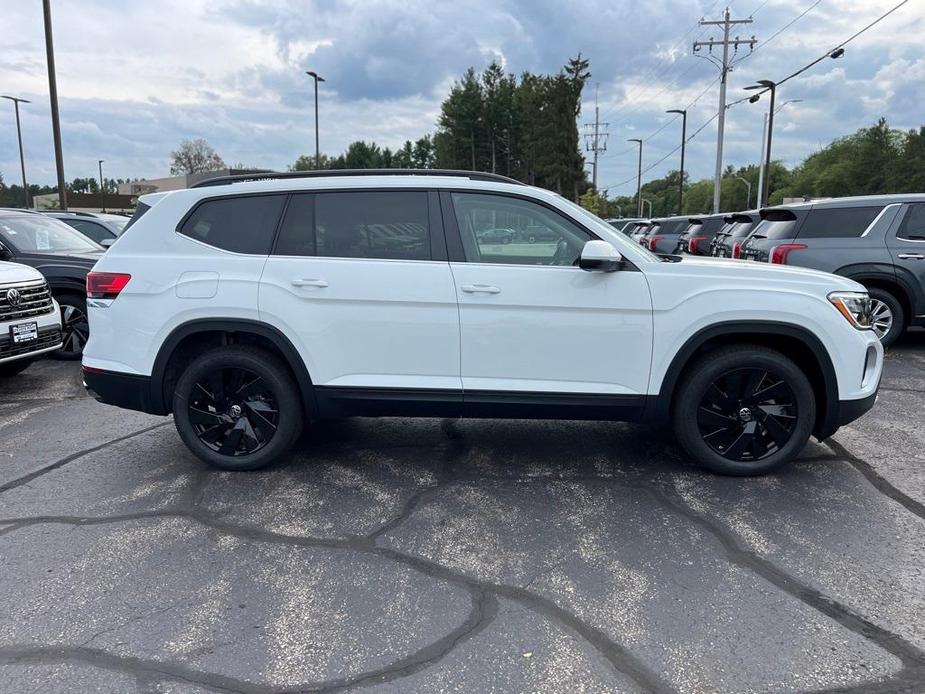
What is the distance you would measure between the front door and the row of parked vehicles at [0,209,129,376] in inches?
→ 195

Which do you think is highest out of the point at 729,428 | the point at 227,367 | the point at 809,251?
the point at 809,251

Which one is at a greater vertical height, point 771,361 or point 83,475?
point 771,361

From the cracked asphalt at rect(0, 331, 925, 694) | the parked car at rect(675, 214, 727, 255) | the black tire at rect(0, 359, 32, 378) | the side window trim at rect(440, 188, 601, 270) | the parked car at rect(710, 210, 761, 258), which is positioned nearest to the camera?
the cracked asphalt at rect(0, 331, 925, 694)

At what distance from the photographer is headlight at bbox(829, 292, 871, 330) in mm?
3951

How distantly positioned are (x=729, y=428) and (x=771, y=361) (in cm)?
51

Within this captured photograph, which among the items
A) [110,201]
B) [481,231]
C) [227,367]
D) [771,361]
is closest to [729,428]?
[771,361]

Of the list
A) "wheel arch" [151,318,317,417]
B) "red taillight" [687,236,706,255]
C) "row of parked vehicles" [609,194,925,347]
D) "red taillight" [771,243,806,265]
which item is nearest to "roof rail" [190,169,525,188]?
"wheel arch" [151,318,317,417]

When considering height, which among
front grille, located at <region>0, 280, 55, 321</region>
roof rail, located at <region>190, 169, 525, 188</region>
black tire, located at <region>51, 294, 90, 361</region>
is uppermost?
roof rail, located at <region>190, 169, 525, 188</region>

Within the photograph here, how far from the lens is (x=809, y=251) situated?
7852mm

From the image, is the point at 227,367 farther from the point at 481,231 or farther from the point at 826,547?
the point at 826,547

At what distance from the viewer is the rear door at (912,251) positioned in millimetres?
7684

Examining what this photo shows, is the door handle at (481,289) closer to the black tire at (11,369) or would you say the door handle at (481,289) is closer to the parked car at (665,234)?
the black tire at (11,369)

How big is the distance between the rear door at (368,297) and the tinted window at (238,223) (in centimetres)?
11

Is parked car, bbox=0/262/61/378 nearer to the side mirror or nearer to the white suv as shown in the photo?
the white suv
